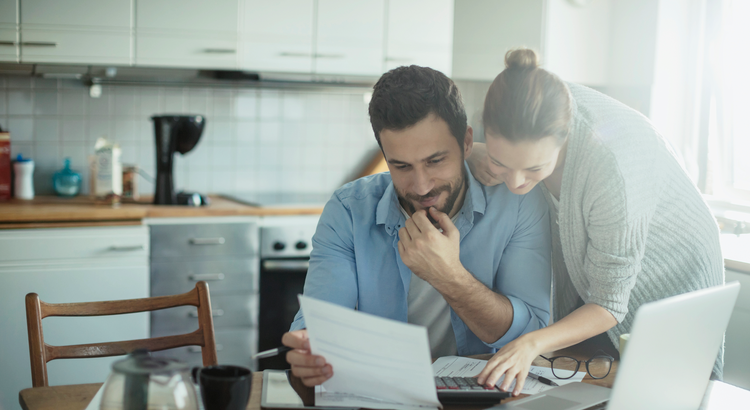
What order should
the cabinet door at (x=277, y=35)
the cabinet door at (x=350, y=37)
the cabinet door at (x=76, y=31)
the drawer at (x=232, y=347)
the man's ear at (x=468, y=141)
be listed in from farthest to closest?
the cabinet door at (x=350, y=37) < the cabinet door at (x=277, y=35) < the drawer at (x=232, y=347) < the cabinet door at (x=76, y=31) < the man's ear at (x=468, y=141)

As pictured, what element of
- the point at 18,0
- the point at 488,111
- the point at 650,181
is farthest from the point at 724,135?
the point at 18,0

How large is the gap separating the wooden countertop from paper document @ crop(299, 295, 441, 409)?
167 centimetres

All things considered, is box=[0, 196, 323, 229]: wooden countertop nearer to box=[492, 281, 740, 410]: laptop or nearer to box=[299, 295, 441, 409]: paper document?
box=[299, 295, 441, 409]: paper document

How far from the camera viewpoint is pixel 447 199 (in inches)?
51.6

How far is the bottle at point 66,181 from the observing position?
2686 millimetres

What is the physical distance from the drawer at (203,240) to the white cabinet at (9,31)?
91 cm

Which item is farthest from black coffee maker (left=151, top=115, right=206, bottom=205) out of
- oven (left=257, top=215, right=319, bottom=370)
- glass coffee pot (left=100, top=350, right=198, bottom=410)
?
glass coffee pot (left=100, top=350, right=198, bottom=410)

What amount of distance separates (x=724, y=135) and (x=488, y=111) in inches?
85.6

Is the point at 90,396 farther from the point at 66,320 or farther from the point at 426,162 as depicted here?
the point at 66,320

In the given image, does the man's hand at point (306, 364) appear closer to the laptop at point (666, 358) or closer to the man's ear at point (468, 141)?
the laptop at point (666, 358)

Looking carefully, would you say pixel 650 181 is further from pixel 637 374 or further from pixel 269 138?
pixel 269 138

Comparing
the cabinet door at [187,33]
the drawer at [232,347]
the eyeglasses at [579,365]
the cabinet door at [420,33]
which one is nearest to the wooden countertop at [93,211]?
the drawer at [232,347]

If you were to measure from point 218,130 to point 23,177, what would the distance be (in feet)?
2.91

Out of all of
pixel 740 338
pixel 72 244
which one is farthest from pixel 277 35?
pixel 740 338
